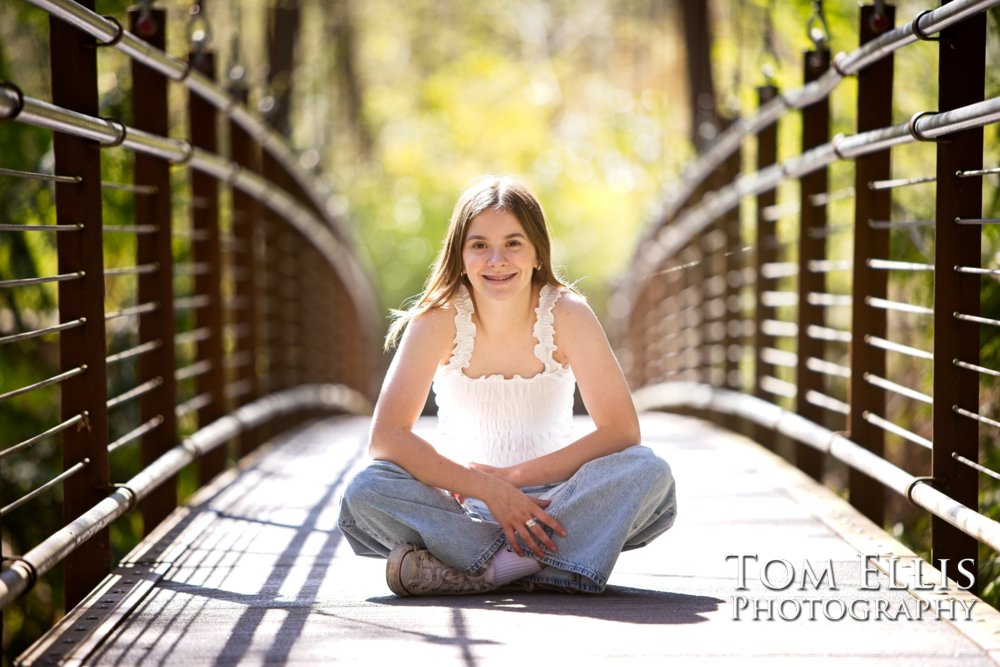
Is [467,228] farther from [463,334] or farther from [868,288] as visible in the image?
[868,288]

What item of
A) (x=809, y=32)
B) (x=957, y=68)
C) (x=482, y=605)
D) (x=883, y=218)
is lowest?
(x=482, y=605)

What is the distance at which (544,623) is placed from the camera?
2252 mm

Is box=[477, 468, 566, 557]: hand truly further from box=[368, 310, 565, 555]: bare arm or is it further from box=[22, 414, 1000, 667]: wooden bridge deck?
box=[22, 414, 1000, 667]: wooden bridge deck

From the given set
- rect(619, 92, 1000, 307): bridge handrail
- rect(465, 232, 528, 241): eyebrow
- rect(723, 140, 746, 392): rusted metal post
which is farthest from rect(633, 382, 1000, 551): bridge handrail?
rect(465, 232, 528, 241): eyebrow

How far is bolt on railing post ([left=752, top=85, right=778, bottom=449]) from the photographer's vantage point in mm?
4844

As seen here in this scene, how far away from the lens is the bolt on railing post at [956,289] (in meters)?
2.54

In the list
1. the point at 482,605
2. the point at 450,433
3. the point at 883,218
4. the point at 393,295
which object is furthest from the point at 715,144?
the point at 393,295

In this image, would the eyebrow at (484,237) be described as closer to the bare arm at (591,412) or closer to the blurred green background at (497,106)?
the bare arm at (591,412)

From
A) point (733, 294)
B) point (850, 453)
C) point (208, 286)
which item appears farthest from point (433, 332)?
point (733, 294)

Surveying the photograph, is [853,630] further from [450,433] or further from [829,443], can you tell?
[829,443]

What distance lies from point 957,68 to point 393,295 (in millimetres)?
16112

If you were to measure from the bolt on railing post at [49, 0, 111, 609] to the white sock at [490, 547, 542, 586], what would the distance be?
0.79 meters

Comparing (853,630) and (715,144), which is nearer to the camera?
(853,630)

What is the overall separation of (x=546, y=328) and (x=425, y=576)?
1.85ft
